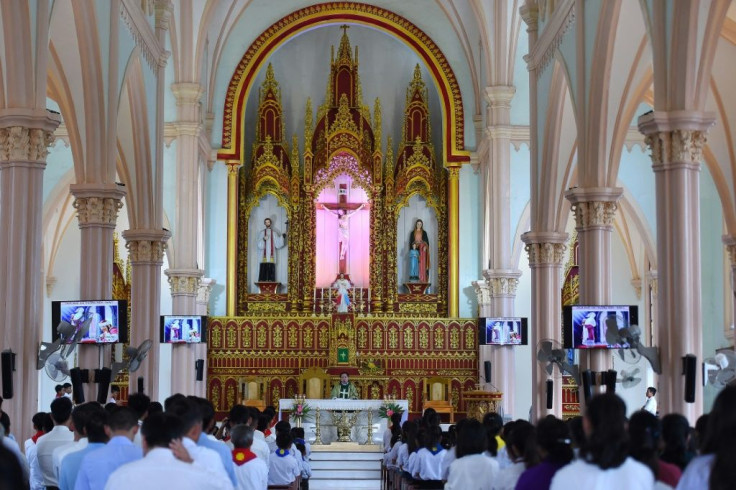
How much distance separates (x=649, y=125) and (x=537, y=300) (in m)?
8.97

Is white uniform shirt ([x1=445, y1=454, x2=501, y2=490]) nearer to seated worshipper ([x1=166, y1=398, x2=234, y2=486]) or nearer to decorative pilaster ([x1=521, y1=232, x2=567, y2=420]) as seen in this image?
seated worshipper ([x1=166, y1=398, x2=234, y2=486])

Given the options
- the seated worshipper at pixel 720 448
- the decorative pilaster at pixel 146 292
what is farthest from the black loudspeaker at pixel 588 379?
the seated worshipper at pixel 720 448

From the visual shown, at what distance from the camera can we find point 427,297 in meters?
35.1

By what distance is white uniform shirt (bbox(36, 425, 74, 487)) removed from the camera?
32.2 feet

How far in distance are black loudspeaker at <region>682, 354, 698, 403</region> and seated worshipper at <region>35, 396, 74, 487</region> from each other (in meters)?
7.97

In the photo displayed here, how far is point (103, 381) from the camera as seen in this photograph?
17.6 m

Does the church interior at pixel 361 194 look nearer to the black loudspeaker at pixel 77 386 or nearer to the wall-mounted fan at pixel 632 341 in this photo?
the black loudspeaker at pixel 77 386

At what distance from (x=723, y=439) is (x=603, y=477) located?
1.32 metres

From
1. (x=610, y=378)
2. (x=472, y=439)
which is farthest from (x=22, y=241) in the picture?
(x=610, y=378)

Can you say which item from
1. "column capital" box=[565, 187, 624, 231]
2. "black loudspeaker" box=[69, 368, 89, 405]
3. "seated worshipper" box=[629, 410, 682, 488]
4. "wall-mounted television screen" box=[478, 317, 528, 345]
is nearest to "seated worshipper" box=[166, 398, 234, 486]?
"seated worshipper" box=[629, 410, 682, 488]

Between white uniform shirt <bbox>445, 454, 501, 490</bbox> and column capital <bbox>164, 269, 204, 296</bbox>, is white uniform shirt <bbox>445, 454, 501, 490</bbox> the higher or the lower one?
the lower one

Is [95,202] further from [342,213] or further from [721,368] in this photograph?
[342,213]

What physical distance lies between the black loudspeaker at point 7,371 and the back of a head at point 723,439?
11589 millimetres

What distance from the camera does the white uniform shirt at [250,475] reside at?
9.35 meters
